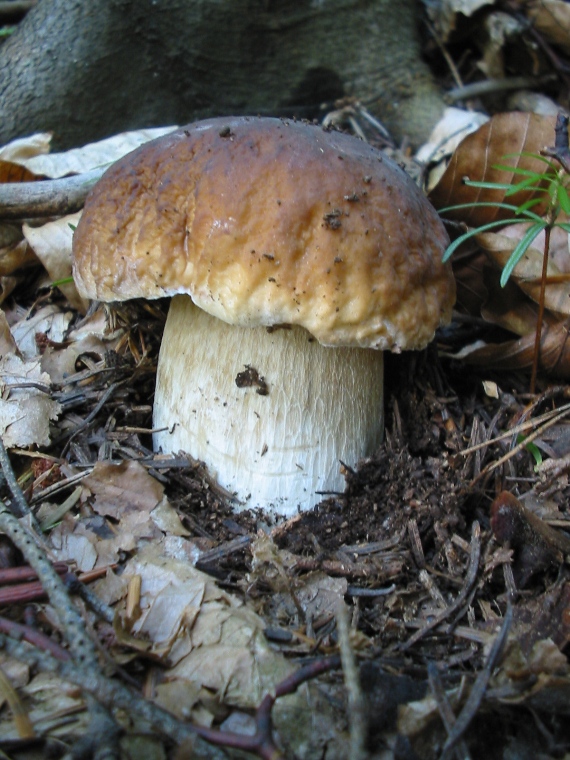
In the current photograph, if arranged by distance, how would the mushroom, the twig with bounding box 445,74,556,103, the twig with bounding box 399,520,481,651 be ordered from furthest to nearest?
the twig with bounding box 445,74,556,103, the mushroom, the twig with bounding box 399,520,481,651

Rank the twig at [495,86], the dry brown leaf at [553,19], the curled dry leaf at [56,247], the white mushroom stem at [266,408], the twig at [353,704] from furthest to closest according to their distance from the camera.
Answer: the twig at [495,86]
the dry brown leaf at [553,19]
the curled dry leaf at [56,247]
the white mushroom stem at [266,408]
the twig at [353,704]

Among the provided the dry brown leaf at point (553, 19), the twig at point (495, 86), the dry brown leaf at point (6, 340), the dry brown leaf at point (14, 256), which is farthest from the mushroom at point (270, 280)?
the dry brown leaf at point (553, 19)

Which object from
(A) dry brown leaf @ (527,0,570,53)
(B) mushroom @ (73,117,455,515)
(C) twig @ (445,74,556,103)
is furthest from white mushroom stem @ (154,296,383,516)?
(A) dry brown leaf @ (527,0,570,53)

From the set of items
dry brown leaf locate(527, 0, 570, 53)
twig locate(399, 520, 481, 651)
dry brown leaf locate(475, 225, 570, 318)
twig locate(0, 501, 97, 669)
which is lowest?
twig locate(399, 520, 481, 651)

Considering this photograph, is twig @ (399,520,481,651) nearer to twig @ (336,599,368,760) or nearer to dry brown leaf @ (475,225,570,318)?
twig @ (336,599,368,760)

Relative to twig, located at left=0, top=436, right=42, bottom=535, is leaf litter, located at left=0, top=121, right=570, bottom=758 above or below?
below

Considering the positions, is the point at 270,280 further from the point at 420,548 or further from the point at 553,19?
the point at 553,19

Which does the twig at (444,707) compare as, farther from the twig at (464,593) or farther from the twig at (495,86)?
the twig at (495,86)

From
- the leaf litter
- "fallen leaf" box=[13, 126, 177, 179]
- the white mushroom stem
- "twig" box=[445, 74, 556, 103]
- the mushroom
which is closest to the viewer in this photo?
the leaf litter

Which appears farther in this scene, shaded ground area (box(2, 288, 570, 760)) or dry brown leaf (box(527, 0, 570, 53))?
dry brown leaf (box(527, 0, 570, 53))

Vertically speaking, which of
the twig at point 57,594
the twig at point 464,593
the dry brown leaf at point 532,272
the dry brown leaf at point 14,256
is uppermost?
the dry brown leaf at point 14,256
